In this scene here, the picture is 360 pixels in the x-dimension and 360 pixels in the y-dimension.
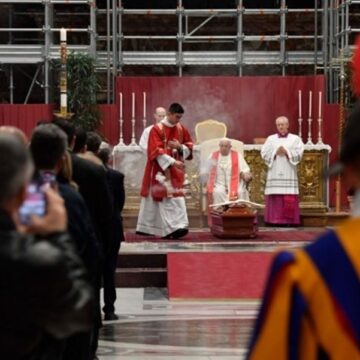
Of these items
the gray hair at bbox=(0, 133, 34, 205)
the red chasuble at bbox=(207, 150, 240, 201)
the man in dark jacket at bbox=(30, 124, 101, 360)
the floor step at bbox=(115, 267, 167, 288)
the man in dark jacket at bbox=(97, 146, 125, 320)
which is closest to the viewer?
the gray hair at bbox=(0, 133, 34, 205)

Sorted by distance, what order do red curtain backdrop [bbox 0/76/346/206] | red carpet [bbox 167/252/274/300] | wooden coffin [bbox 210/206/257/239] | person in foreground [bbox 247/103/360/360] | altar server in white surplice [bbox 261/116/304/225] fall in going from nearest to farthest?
person in foreground [bbox 247/103/360/360], red carpet [bbox 167/252/274/300], wooden coffin [bbox 210/206/257/239], altar server in white surplice [bbox 261/116/304/225], red curtain backdrop [bbox 0/76/346/206]

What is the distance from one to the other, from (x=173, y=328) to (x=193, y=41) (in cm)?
1271

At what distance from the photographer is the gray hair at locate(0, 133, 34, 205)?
2762 mm

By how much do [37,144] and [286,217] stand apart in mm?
11726

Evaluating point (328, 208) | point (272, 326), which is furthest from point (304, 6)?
point (272, 326)

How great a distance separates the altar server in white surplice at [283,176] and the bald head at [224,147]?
3.74 feet

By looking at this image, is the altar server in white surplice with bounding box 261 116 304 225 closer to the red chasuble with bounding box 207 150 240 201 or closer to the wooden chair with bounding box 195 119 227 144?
the red chasuble with bounding box 207 150 240 201

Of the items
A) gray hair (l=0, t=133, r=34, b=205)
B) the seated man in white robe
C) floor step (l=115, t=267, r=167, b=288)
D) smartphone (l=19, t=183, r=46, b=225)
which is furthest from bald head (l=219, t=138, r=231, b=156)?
gray hair (l=0, t=133, r=34, b=205)

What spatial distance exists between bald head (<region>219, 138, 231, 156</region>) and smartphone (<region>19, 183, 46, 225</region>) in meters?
11.9

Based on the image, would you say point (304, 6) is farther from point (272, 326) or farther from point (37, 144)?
point (272, 326)

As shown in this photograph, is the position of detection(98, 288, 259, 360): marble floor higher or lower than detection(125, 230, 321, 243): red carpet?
lower

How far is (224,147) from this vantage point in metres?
14.9

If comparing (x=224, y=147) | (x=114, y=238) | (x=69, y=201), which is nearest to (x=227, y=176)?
(x=224, y=147)

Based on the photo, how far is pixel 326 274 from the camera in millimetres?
2041
